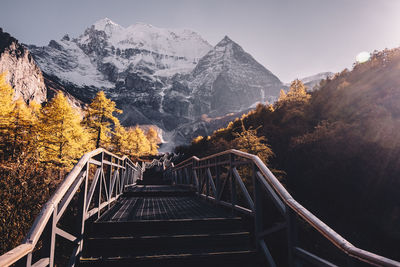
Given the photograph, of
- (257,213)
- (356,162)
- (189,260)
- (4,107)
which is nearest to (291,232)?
(257,213)

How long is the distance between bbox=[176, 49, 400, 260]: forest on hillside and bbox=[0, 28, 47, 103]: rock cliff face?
81.6 m

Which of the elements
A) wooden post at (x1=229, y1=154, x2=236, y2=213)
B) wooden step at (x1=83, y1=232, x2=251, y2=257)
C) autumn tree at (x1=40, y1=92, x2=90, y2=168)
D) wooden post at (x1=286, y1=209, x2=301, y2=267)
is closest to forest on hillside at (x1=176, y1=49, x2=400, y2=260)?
wooden post at (x1=229, y1=154, x2=236, y2=213)

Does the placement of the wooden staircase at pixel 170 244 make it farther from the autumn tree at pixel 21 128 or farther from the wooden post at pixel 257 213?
the autumn tree at pixel 21 128

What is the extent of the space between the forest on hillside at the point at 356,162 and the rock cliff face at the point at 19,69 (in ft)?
268

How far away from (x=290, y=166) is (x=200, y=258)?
55.7 feet

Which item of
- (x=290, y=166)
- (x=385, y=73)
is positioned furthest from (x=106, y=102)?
(x=385, y=73)

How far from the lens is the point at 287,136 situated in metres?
22.6

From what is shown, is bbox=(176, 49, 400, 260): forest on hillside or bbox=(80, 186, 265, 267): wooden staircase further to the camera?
bbox=(176, 49, 400, 260): forest on hillside

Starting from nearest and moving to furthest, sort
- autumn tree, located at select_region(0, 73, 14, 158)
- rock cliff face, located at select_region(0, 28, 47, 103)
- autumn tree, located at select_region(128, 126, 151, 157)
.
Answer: autumn tree, located at select_region(0, 73, 14, 158) → autumn tree, located at select_region(128, 126, 151, 157) → rock cliff face, located at select_region(0, 28, 47, 103)

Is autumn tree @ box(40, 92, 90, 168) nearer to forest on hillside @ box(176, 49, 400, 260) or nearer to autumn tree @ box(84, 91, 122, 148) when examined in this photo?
autumn tree @ box(84, 91, 122, 148)

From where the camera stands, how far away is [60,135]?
675 inches

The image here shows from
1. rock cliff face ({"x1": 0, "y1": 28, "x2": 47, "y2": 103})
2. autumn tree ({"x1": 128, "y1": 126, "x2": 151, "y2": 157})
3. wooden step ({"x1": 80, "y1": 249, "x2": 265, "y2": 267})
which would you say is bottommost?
wooden step ({"x1": 80, "y1": 249, "x2": 265, "y2": 267})

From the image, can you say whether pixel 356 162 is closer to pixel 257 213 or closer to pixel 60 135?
pixel 257 213

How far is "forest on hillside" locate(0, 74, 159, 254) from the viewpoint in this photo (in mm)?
5547
